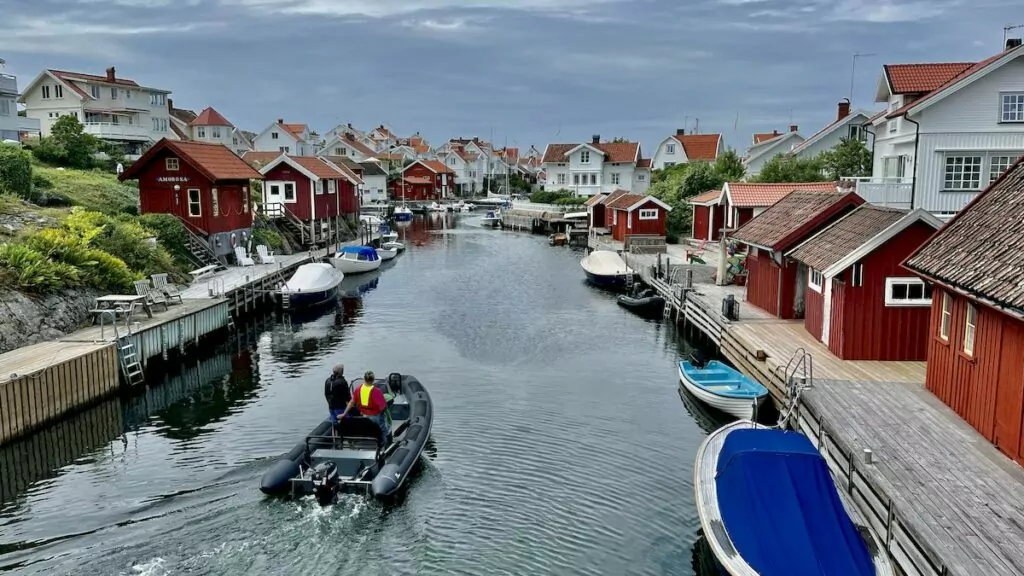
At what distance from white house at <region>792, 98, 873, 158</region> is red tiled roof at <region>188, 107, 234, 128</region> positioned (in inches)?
2767

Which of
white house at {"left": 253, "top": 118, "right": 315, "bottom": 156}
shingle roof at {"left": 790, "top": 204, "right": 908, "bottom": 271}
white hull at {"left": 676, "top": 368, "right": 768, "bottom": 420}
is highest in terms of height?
white house at {"left": 253, "top": 118, "right": 315, "bottom": 156}

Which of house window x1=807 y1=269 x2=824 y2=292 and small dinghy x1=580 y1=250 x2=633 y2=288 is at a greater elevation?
house window x1=807 y1=269 x2=824 y2=292

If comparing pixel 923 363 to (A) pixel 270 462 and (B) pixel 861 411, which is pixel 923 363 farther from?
(A) pixel 270 462

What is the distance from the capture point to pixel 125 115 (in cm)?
7288

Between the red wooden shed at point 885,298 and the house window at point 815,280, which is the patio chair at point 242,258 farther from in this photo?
the red wooden shed at point 885,298

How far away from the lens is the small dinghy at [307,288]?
35656 mm

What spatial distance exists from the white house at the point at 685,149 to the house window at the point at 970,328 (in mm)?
80466

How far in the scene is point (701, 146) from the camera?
95.6m

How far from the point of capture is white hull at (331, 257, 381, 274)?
47750 millimetres

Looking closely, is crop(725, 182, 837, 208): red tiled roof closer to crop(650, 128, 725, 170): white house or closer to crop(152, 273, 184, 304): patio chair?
crop(152, 273, 184, 304): patio chair

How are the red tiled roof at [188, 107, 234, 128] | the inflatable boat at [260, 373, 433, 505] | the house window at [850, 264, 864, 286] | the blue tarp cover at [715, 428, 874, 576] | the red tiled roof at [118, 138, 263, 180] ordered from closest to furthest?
the blue tarp cover at [715, 428, 874, 576], the inflatable boat at [260, 373, 433, 505], the house window at [850, 264, 864, 286], the red tiled roof at [118, 138, 263, 180], the red tiled roof at [188, 107, 234, 128]

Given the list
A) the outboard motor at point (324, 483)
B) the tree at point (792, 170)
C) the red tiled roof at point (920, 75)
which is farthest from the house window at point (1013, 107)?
the outboard motor at point (324, 483)

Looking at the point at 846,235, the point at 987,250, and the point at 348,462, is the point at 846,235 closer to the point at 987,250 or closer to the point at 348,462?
the point at 987,250

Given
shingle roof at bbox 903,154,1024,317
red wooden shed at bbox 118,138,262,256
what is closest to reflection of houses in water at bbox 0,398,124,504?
shingle roof at bbox 903,154,1024,317
